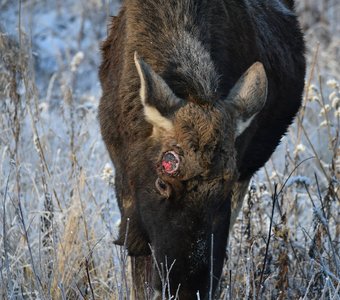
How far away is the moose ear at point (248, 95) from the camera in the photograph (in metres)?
3.80

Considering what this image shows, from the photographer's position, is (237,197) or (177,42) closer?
(177,42)

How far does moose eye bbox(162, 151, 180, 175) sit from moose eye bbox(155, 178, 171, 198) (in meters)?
0.06

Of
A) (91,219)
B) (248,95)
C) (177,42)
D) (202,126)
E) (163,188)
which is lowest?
(91,219)

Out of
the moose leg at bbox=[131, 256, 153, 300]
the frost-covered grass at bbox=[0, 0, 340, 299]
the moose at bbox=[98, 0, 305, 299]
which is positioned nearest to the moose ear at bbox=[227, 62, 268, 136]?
the moose at bbox=[98, 0, 305, 299]

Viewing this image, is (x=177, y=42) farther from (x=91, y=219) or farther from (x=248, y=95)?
(x=91, y=219)

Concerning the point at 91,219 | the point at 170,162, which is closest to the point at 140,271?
the point at 91,219

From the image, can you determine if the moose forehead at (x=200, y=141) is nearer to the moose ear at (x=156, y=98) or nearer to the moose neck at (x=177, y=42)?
the moose ear at (x=156, y=98)

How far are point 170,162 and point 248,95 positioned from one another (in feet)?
1.73

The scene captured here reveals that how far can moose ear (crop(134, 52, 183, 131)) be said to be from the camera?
3.49 metres

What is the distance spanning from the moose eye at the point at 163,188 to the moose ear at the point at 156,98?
250 millimetres

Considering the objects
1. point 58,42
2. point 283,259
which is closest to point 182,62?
point 283,259

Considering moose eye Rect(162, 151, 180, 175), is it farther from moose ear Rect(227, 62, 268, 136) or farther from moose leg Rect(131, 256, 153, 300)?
moose leg Rect(131, 256, 153, 300)

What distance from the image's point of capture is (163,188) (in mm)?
3672

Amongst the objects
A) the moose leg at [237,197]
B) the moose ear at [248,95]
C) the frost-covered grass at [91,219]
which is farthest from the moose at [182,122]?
the moose leg at [237,197]
